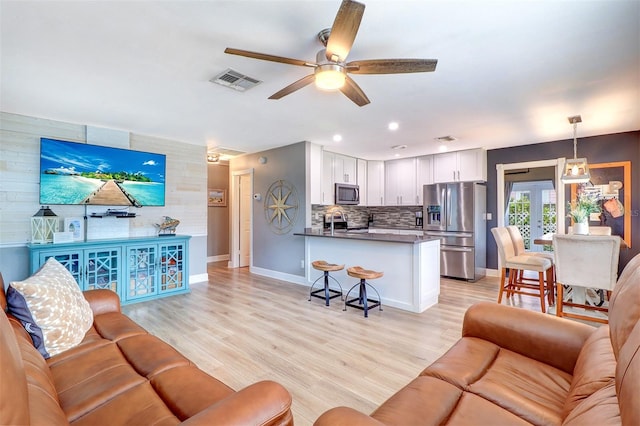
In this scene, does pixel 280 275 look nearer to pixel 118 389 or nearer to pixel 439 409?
pixel 118 389

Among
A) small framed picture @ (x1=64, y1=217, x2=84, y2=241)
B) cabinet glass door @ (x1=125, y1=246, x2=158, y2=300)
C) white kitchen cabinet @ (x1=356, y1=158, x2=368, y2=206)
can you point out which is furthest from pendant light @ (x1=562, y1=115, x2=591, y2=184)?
small framed picture @ (x1=64, y1=217, x2=84, y2=241)

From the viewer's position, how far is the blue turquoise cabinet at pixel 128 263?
3584 mm

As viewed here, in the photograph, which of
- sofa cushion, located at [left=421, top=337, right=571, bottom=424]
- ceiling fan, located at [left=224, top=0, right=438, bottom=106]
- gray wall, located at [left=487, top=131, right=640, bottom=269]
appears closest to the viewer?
sofa cushion, located at [left=421, top=337, right=571, bottom=424]

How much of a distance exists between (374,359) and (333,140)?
3.48 meters

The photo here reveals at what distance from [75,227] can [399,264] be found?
4.19 m

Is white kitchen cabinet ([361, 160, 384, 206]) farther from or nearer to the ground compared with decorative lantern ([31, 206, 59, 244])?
farther from the ground

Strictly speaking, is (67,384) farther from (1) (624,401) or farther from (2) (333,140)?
(2) (333,140)

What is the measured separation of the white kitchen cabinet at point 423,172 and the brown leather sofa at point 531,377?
4.65 meters

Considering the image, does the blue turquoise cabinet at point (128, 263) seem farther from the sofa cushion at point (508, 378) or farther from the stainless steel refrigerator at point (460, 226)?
the stainless steel refrigerator at point (460, 226)

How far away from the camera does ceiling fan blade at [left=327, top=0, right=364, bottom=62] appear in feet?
4.84

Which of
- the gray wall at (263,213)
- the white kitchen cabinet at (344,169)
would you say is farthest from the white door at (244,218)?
the white kitchen cabinet at (344,169)

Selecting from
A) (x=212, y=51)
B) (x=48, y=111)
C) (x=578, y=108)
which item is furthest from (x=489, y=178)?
(x=48, y=111)

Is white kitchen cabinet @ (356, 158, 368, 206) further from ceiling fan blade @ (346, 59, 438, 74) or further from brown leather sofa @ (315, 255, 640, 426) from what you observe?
brown leather sofa @ (315, 255, 640, 426)

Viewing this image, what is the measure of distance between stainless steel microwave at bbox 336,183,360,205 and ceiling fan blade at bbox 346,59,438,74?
3.95m
